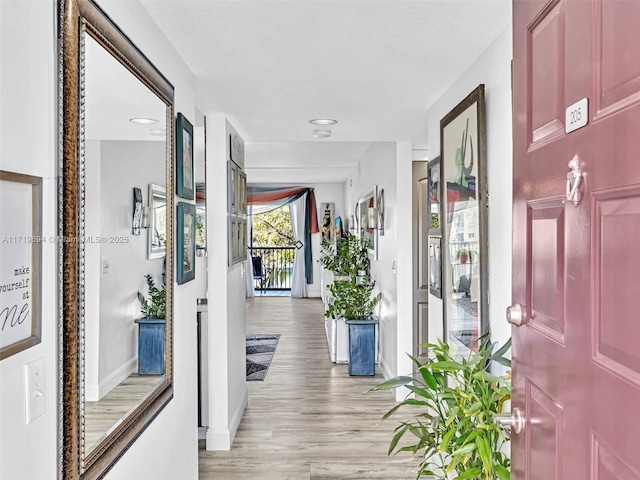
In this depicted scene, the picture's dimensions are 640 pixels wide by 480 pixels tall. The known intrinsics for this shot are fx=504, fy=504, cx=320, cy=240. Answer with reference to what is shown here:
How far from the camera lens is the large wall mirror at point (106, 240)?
1.17 m

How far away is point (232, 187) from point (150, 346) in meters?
2.09

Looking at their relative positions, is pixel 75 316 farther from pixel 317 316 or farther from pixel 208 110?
pixel 317 316

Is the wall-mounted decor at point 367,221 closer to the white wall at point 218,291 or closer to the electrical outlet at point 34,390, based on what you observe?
the white wall at point 218,291

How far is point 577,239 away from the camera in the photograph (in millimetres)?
878

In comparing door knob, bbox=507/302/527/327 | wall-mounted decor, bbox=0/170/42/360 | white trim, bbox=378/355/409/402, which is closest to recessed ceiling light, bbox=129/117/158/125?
wall-mounted decor, bbox=0/170/42/360

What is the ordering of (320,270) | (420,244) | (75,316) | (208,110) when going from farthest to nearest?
1. (320,270)
2. (420,244)
3. (208,110)
4. (75,316)

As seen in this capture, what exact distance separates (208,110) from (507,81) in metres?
2.00

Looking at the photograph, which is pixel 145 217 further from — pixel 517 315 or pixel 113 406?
pixel 517 315

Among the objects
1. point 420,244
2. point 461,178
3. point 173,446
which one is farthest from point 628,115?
point 420,244

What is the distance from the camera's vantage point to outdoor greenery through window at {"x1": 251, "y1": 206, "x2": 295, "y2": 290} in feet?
38.2

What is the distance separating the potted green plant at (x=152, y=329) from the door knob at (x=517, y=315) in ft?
3.84

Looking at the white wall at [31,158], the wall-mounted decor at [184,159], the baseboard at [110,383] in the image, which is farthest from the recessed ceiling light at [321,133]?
the white wall at [31,158]

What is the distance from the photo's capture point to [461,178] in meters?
2.38

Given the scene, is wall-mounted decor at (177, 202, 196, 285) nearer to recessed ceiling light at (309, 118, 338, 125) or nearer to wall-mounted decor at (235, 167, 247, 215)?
recessed ceiling light at (309, 118, 338, 125)
